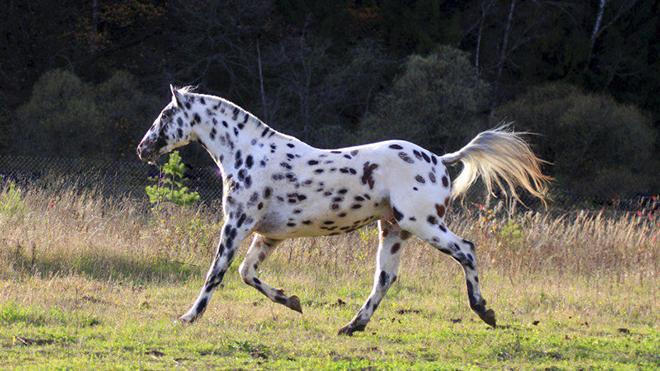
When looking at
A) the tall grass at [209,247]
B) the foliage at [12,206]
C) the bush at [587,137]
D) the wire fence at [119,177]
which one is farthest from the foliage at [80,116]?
the foliage at [12,206]

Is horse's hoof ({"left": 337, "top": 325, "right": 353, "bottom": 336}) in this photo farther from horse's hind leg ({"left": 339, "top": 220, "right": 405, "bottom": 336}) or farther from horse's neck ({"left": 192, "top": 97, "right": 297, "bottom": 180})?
horse's neck ({"left": 192, "top": 97, "right": 297, "bottom": 180})

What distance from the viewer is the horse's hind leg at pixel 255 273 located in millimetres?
10648

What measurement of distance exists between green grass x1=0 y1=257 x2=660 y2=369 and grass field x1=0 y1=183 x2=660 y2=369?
0.07 ft

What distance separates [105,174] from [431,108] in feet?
51.4

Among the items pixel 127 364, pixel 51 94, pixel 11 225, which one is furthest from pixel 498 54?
pixel 127 364

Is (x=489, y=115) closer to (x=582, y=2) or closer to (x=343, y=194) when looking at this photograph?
(x=582, y=2)

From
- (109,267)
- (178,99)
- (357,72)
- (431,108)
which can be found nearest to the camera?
(178,99)

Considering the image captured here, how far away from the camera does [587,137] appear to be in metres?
34.8

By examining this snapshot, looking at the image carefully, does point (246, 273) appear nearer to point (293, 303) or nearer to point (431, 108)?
point (293, 303)

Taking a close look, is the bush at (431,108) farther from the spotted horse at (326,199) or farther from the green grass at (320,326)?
the spotted horse at (326,199)

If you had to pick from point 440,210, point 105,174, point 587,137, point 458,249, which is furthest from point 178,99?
point 587,137

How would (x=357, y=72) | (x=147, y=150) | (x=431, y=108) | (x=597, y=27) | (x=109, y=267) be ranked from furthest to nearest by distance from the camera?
(x=597, y=27)
(x=357, y=72)
(x=431, y=108)
(x=109, y=267)
(x=147, y=150)

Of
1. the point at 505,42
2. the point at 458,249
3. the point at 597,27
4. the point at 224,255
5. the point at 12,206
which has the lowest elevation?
the point at 505,42

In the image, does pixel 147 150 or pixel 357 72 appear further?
pixel 357 72
